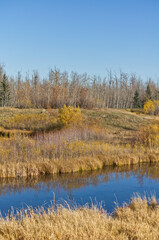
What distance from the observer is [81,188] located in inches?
379

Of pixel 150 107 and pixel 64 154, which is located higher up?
pixel 150 107

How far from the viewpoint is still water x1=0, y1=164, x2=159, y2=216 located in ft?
26.7

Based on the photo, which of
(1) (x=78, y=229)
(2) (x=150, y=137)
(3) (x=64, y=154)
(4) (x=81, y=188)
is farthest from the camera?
(2) (x=150, y=137)

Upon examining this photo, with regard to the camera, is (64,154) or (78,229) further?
(64,154)

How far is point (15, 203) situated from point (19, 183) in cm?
191

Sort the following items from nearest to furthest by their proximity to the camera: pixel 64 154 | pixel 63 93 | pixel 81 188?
pixel 81 188
pixel 64 154
pixel 63 93

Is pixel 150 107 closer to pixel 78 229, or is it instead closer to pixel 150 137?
pixel 150 137

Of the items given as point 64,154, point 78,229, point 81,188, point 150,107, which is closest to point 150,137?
point 64,154

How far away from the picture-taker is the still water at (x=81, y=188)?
8.12 m

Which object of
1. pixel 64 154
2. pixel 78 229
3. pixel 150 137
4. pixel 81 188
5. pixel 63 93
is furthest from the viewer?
pixel 63 93

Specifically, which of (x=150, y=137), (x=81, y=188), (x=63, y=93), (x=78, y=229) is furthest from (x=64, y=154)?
(x=63, y=93)

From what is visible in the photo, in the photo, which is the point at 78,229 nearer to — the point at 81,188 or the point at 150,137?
the point at 81,188

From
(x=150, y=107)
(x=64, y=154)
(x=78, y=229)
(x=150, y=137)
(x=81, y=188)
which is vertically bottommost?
(x=81, y=188)

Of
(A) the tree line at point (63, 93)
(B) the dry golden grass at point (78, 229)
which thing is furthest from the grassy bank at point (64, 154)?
(A) the tree line at point (63, 93)
